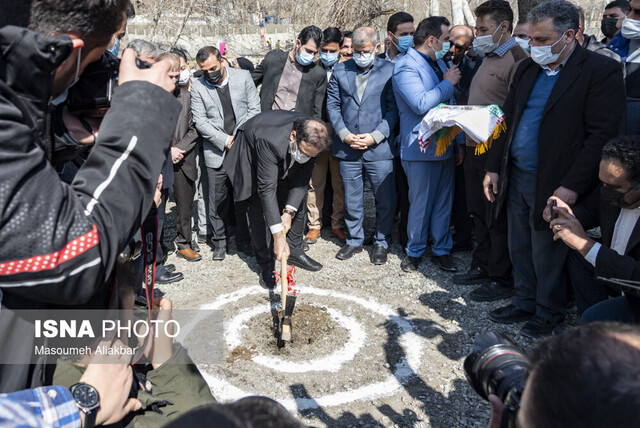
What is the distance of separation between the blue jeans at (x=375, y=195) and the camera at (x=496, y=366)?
4.11 m

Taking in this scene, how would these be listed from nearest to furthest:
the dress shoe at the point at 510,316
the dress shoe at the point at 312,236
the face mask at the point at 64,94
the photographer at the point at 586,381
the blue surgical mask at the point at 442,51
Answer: the photographer at the point at 586,381
the face mask at the point at 64,94
the dress shoe at the point at 510,316
the blue surgical mask at the point at 442,51
the dress shoe at the point at 312,236

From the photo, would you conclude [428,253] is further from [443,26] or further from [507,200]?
[443,26]

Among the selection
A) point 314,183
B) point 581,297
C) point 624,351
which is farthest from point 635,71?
point 624,351

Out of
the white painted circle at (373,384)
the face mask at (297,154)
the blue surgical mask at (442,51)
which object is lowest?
the white painted circle at (373,384)

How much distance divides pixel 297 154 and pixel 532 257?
7.19ft

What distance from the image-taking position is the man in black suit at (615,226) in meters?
3.01

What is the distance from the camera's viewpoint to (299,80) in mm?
6000

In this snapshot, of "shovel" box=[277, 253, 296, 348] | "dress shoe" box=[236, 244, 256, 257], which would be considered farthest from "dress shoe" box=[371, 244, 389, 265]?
"shovel" box=[277, 253, 296, 348]

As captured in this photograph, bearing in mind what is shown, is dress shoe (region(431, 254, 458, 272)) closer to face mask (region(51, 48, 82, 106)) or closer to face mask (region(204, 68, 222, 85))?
face mask (region(204, 68, 222, 85))

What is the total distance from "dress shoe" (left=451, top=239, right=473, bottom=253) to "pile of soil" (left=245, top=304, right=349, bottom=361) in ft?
6.42

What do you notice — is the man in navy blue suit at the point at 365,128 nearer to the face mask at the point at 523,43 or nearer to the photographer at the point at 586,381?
the face mask at the point at 523,43

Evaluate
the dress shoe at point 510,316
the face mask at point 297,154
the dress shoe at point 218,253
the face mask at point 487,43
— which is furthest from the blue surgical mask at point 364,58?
the dress shoe at point 510,316

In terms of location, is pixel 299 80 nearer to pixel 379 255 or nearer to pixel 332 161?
pixel 332 161

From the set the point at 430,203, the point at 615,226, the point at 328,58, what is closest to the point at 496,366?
the point at 615,226
